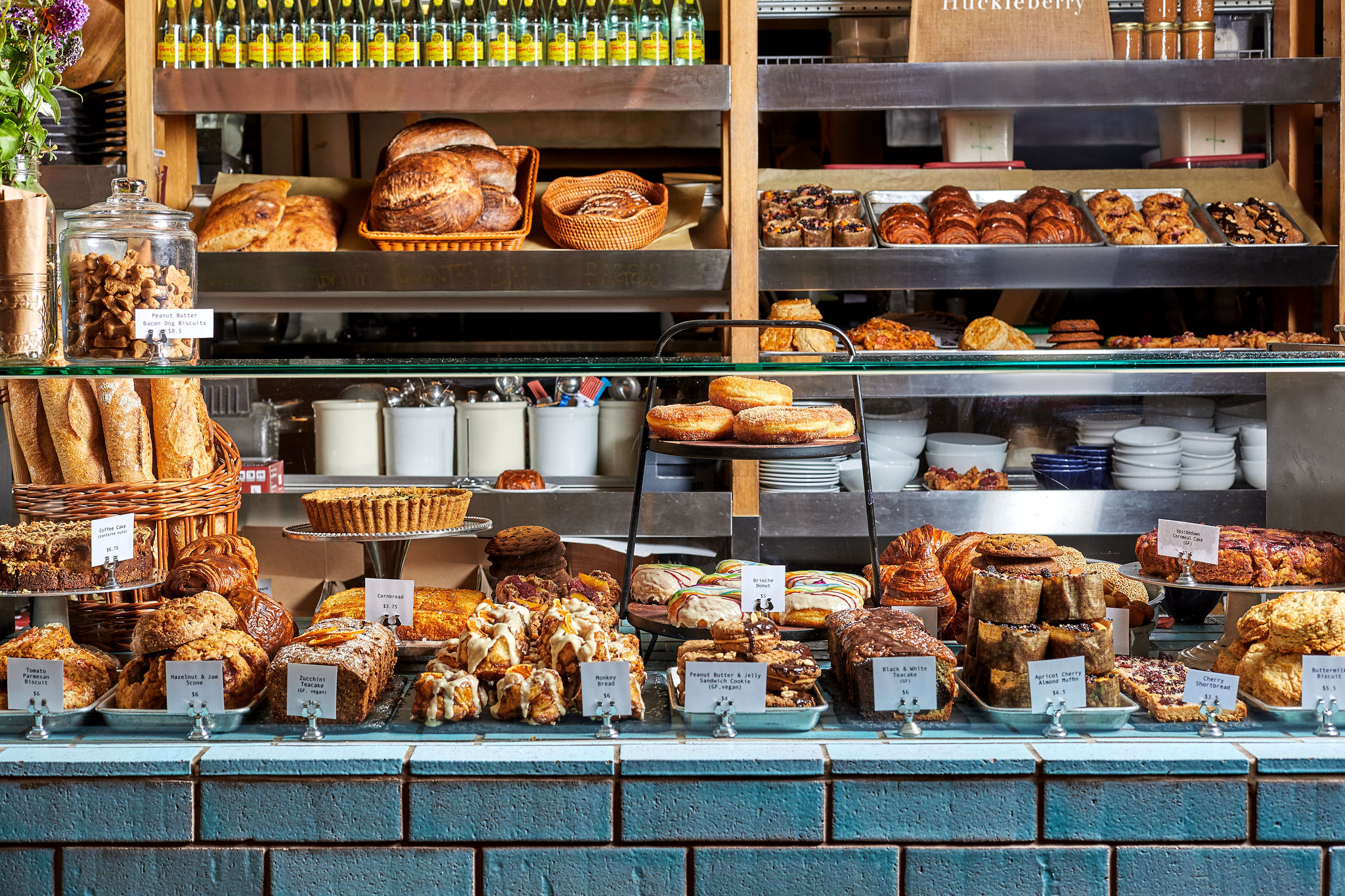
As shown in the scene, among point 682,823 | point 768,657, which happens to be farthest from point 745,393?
point 682,823

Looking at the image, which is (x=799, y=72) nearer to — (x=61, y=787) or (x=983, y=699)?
(x=983, y=699)

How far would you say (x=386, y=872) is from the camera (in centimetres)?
138

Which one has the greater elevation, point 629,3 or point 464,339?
point 629,3

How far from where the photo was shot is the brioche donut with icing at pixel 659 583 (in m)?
1.86

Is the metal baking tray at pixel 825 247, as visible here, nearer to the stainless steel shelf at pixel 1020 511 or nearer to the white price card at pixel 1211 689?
the stainless steel shelf at pixel 1020 511

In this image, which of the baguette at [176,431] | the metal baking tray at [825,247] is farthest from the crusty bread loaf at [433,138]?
the baguette at [176,431]

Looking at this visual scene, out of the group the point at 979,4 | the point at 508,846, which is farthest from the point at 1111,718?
the point at 979,4

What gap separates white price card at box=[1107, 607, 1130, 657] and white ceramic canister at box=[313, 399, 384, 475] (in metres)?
2.46

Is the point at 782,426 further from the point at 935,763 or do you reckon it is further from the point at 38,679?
the point at 38,679

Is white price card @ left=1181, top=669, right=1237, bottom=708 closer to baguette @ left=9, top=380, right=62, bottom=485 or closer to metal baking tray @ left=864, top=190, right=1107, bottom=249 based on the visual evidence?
baguette @ left=9, top=380, right=62, bottom=485

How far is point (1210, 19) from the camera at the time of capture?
3523mm

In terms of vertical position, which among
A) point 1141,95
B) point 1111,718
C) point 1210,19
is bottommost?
point 1111,718

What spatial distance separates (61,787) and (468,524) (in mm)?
Answer: 997

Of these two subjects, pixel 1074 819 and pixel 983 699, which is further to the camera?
pixel 983 699
